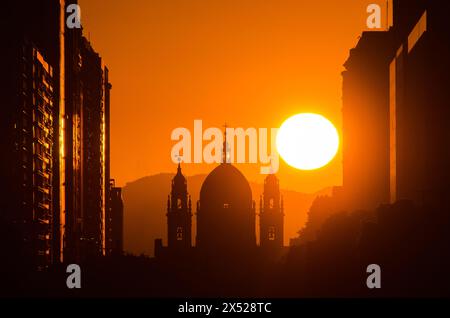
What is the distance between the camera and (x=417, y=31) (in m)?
88.6

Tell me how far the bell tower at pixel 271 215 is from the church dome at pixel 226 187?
10.6 ft

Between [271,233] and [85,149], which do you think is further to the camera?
[271,233]

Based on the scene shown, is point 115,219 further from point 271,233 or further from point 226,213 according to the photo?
point 271,233

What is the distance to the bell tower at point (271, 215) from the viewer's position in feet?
571

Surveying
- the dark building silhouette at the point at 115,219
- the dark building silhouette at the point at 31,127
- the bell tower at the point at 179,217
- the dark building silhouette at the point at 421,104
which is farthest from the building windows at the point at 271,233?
the dark building silhouette at the point at 31,127

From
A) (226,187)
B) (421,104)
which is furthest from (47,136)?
(226,187)

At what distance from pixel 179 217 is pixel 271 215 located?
43.3 ft

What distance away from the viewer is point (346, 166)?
162750mm

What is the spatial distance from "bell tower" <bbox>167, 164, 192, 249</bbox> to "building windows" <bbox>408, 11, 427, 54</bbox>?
76296 mm

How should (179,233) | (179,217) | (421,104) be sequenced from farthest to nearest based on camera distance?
(179,233) < (179,217) < (421,104)

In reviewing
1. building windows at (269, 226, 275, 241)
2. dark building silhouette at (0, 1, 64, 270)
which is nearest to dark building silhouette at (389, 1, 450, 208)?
dark building silhouette at (0, 1, 64, 270)

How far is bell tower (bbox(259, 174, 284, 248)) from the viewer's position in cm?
17400
